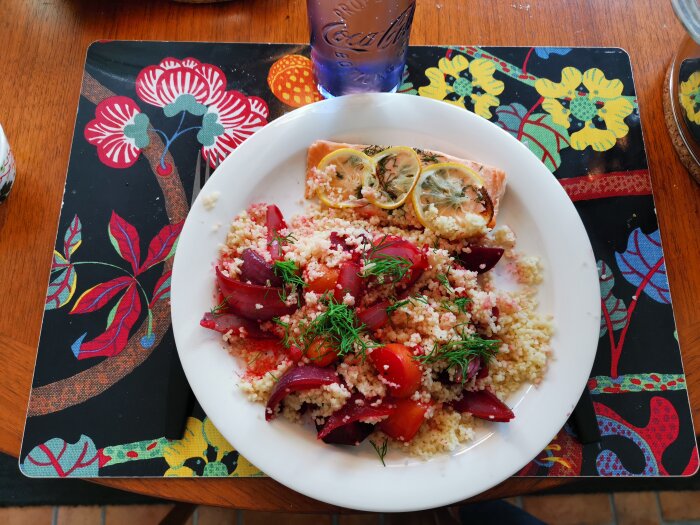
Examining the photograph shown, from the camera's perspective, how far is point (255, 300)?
1.15 metres

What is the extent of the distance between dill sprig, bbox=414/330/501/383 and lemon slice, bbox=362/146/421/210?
1.04 feet

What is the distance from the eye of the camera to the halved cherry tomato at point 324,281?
1136 millimetres

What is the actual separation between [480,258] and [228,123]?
2.29ft

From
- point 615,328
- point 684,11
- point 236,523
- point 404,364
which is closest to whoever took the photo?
point 404,364

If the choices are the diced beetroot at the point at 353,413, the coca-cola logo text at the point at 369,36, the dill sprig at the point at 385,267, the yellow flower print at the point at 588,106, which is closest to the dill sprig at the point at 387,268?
the dill sprig at the point at 385,267

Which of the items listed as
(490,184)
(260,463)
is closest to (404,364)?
(260,463)

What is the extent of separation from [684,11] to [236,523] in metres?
1.74

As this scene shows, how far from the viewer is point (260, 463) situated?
1.11 metres

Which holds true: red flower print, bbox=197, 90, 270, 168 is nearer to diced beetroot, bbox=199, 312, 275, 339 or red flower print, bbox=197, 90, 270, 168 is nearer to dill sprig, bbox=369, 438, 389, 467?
diced beetroot, bbox=199, 312, 275, 339

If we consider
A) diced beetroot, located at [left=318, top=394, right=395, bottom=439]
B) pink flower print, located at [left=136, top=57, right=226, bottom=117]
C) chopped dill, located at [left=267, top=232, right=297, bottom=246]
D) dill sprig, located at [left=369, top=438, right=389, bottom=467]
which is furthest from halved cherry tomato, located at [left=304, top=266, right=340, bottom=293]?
pink flower print, located at [left=136, top=57, right=226, bottom=117]

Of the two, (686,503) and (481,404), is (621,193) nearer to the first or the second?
(481,404)

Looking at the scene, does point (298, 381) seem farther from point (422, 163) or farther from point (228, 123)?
point (228, 123)

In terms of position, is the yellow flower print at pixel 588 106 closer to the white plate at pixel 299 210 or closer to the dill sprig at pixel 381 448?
the white plate at pixel 299 210

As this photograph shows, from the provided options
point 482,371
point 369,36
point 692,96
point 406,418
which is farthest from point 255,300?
point 692,96
